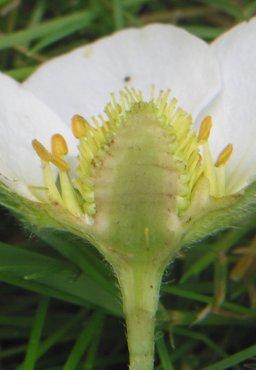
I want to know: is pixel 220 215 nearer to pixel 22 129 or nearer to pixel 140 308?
pixel 140 308

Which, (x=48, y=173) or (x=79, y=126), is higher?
(x=79, y=126)

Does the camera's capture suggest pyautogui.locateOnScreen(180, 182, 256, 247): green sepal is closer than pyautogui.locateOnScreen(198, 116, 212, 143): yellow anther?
Yes

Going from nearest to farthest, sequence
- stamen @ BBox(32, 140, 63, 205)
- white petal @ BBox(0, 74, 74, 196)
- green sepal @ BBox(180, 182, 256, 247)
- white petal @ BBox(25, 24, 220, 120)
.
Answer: green sepal @ BBox(180, 182, 256, 247), stamen @ BBox(32, 140, 63, 205), white petal @ BBox(0, 74, 74, 196), white petal @ BBox(25, 24, 220, 120)

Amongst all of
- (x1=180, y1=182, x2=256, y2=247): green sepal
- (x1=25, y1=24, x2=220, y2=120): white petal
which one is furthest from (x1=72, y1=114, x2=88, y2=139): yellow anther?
(x1=180, y1=182, x2=256, y2=247): green sepal

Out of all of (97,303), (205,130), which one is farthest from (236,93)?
(97,303)

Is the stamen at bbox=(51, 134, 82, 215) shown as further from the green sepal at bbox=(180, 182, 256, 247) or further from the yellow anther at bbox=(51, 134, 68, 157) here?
the green sepal at bbox=(180, 182, 256, 247)

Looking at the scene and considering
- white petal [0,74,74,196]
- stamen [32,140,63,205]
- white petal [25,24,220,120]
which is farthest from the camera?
white petal [25,24,220,120]

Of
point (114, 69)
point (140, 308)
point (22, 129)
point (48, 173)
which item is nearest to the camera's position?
point (140, 308)

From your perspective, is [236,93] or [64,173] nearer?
[64,173]

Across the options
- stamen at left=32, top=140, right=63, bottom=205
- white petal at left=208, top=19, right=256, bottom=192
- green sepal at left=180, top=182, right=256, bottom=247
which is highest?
white petal at left=208, top=19, right=256, bottom=192
